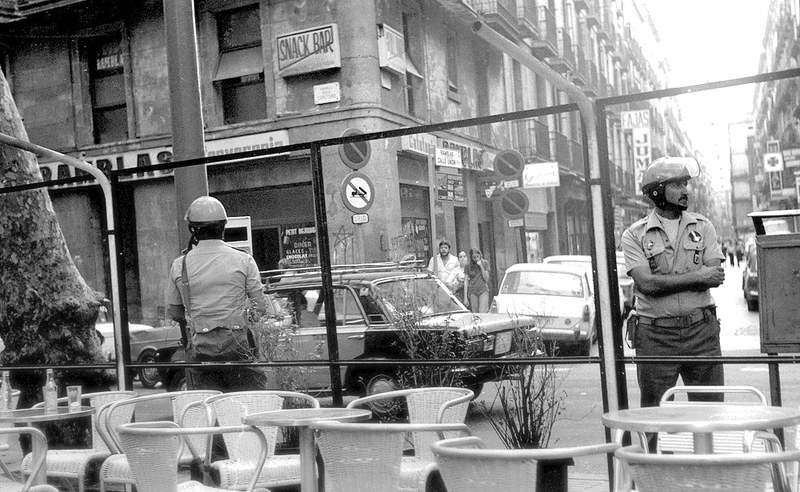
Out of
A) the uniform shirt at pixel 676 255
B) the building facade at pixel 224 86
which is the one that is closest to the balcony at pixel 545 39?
the building facade at pixel 224 86

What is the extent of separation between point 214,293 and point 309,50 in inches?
493

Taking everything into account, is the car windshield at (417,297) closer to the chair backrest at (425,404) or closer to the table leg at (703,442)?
the chair backrest at (425,404)

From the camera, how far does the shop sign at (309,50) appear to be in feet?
58.8

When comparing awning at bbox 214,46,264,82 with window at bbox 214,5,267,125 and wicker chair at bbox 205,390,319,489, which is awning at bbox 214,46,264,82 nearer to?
window at bbox 214,5,267,125

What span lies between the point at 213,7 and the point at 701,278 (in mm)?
15565

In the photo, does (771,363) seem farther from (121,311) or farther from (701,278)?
(121,311)

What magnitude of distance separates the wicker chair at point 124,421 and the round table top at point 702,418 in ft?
7.55

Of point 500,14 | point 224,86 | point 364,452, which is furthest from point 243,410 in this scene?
point 500,14

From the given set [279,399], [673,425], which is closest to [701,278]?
[673,425]

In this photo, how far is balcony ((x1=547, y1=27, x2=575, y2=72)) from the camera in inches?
1250

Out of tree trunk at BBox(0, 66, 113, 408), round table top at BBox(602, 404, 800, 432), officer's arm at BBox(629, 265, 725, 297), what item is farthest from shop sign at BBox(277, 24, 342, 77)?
round table top at BBox(602, 404, 800, 432)

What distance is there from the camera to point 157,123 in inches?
775

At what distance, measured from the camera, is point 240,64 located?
19.0m

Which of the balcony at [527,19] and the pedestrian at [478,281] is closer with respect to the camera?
the pedestrian at [478,281]
